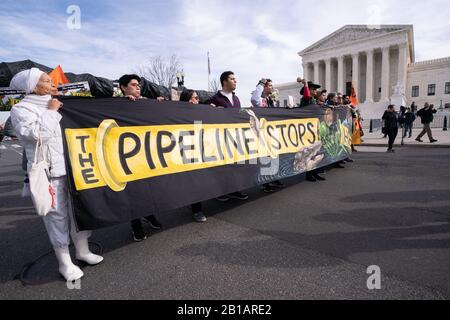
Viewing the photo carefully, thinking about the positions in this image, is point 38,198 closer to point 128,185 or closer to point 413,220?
point 128,185

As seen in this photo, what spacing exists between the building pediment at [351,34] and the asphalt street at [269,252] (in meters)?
61.5

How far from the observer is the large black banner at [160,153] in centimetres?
279

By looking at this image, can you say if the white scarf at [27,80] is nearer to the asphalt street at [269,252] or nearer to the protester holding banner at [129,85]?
the protester holding banner at [129,85]

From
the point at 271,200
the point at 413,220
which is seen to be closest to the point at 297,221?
the point at 271,200

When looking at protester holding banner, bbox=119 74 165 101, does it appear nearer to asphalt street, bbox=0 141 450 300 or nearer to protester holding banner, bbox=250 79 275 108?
asphalt street, bbox=0 141 450 300

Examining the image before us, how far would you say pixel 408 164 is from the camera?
7.89 metres

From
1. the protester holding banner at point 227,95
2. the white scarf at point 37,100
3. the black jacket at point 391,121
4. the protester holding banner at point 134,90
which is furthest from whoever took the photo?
the black jacket at point 391,121

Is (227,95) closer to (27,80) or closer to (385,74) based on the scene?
(27,80)

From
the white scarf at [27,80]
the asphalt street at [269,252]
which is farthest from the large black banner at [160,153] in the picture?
the asphalt street at [269,252]

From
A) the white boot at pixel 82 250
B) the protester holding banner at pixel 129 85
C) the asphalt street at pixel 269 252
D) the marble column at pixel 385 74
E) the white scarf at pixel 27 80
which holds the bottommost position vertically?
the asphalt street at pixel 269 252

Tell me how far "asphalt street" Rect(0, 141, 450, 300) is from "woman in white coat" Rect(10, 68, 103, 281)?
0.44 metres

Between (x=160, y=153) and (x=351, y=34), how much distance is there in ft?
219

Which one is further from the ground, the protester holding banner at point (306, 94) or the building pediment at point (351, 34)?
the building pediment at point (351, 34)
